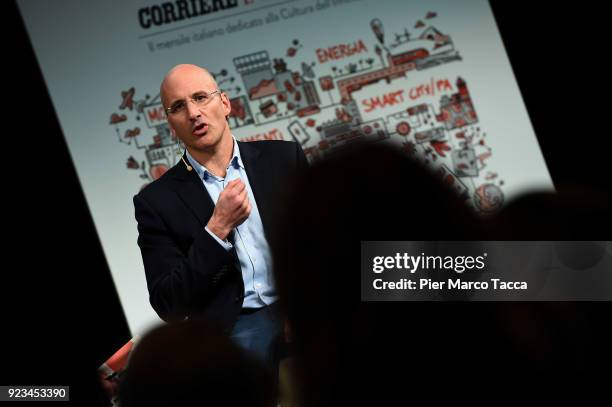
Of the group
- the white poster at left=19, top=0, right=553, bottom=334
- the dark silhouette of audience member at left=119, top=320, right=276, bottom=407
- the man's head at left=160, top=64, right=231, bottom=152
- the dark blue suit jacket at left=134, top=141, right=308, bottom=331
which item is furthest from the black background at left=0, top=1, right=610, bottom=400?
the dark silhouette of audience member at left=119, top=320, right=276, bottom=407

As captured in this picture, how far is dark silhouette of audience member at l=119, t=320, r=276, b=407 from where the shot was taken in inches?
34.4

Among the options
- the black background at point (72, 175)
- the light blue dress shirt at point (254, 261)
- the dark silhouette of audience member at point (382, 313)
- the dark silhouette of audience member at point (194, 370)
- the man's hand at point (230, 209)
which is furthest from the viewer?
the black background at point (72, 175)

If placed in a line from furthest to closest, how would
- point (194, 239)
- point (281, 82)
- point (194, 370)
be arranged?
1. point (281, 82)
2. point (194, 239)
3. point (194, 370)

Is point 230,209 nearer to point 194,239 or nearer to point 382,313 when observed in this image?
point 194,239

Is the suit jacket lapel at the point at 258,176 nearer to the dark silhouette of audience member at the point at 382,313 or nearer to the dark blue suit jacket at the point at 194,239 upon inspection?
the dark blue suit jacket at the point at 194,239

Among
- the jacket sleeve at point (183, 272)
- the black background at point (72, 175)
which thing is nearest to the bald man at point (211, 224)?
the jacket sleeve at point (183, 272)

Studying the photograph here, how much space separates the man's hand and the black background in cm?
193

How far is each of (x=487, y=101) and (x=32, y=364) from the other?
2.56 meters

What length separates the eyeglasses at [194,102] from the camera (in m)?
2.24

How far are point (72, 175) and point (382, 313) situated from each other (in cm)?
340

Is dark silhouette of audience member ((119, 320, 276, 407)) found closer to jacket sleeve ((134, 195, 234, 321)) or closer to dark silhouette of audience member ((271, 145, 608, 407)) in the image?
dark silhouette of audience member ((271, 145, 608, 407))

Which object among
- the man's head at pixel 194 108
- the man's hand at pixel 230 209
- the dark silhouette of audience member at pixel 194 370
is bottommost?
the dark silhouette of audience member at pixel 194 370

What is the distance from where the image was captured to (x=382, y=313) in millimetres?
772

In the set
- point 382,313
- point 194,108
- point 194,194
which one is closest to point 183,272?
point 194,194
